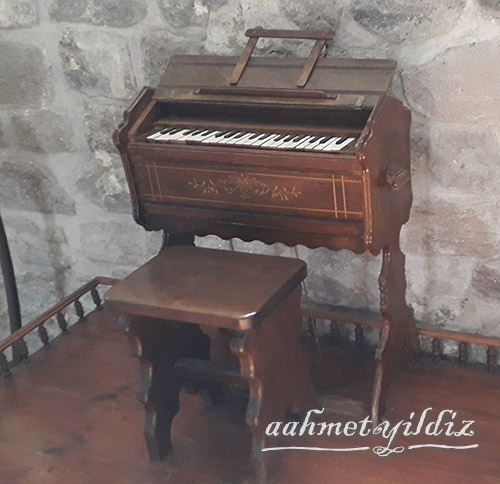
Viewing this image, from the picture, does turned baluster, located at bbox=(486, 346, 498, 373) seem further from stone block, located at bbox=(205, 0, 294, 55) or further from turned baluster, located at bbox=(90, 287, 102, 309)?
turned baluster, located at bbox=(90, 287, 102, 309)

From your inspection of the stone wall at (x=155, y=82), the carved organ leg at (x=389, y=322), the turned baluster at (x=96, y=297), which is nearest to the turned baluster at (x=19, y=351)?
the turned baluster at (x=96, y=297)

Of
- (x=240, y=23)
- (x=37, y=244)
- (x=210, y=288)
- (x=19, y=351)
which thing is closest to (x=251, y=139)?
(x=210, y=288)

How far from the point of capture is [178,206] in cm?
202

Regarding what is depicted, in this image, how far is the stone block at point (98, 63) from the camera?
7.86 ft

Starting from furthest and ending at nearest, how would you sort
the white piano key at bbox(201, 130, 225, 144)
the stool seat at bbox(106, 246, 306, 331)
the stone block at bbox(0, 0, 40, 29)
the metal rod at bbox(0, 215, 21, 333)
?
the metal rod at bbox(0, 215, 21, 333) < the stone block at bbox(0, 0, 40, 29) < the white piano key at bbox(201, 130, 225, 144) < the stool seat at bbox(106, 246, 306, 331)

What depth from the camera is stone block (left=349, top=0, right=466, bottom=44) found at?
1934 mm

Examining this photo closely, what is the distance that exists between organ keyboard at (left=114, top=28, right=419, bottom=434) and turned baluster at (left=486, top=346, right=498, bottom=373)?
0.26 metres

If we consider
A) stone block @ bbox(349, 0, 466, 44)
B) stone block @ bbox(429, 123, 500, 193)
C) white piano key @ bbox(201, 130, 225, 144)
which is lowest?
stone block @ bbox(429, 123, 500, 193)

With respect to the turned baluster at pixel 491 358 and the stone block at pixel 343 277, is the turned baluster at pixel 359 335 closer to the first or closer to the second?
the stone block at pixel 343 277

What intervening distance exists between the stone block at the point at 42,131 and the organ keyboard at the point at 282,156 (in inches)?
26.0

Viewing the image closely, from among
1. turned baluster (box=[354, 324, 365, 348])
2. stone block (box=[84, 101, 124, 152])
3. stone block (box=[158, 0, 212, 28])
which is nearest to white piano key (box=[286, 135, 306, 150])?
stone block (box=[158, 0, 212, 28])

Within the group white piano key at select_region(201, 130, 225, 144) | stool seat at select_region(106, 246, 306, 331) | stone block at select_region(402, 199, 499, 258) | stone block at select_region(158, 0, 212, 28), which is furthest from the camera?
stone block at select_region(158, 0, 212, 28)

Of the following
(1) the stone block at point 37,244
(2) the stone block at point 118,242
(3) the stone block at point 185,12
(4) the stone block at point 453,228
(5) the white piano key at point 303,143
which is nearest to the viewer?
(5) the white piano key at point 303,143

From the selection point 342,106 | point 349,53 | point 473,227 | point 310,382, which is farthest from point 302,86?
point 310,382
